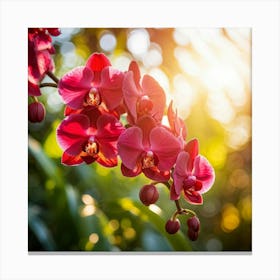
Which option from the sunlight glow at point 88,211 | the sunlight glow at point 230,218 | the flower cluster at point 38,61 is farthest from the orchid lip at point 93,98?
the sunlight glow at point 230,218

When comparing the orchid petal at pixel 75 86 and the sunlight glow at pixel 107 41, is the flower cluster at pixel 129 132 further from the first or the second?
the sunlight glow at pixel 107 41

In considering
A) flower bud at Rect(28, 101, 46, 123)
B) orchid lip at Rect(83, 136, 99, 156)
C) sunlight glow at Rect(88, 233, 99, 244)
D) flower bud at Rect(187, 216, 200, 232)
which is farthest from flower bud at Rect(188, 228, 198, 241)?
flower bud at Rect(28, 101, 46, 123)

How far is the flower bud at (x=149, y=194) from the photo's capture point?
6.56ft

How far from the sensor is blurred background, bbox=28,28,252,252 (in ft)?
7.02

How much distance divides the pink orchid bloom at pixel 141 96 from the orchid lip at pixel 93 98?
104mm

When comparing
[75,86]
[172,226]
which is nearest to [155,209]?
[172,226]

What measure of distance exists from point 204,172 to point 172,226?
0.24 meters

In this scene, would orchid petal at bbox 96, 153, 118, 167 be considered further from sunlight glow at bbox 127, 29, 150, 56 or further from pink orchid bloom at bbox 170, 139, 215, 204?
sunlight glow at bbox 127, 29, 150, 56

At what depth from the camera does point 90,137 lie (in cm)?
200

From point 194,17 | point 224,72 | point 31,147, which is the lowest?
point 31,147
